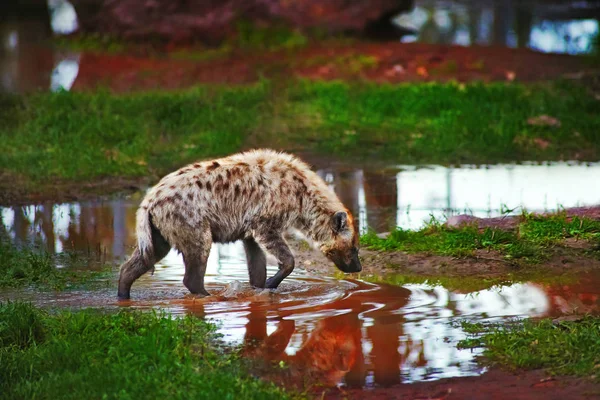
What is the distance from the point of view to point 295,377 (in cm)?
525

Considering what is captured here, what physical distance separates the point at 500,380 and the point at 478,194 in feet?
17.3

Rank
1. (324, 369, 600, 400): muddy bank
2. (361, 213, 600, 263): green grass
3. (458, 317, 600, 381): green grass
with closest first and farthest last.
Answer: (324, 369, 600, 400): muddy bank → (458, 317, 600, 381): green grass → (361, 213, 600, 263): green grass

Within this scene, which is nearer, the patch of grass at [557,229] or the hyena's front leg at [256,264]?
the hyena's front leg at [256,264]

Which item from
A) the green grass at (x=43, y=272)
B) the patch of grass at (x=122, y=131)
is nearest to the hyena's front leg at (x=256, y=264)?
the green grass at (x=43, y=272)

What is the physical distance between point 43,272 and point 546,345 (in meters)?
3.60

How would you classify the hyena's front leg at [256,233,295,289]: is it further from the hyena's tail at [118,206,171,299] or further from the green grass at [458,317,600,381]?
the green grass at [458,317,600,381]

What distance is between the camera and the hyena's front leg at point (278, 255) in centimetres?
712

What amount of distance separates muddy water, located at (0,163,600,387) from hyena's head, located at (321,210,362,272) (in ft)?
0.43

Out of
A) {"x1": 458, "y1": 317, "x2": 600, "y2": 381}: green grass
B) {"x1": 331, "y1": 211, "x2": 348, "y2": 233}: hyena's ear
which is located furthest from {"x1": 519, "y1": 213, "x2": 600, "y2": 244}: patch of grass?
{"x1": 458, "y1": 317, "x2": 600, "y2": 381}: green grass

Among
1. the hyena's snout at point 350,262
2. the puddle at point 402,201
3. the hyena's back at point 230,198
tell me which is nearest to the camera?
the hyena's back at point 230,198

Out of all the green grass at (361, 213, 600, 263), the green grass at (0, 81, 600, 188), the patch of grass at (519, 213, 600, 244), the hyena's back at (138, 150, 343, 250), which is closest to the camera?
the hyena's back at (138, 150, 343, 250)

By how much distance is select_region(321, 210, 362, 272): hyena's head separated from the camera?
732 cm

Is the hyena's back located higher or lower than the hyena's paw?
higher

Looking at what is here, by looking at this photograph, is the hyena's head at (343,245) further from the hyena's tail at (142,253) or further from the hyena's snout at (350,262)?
the hyena's tail at (142,253)
